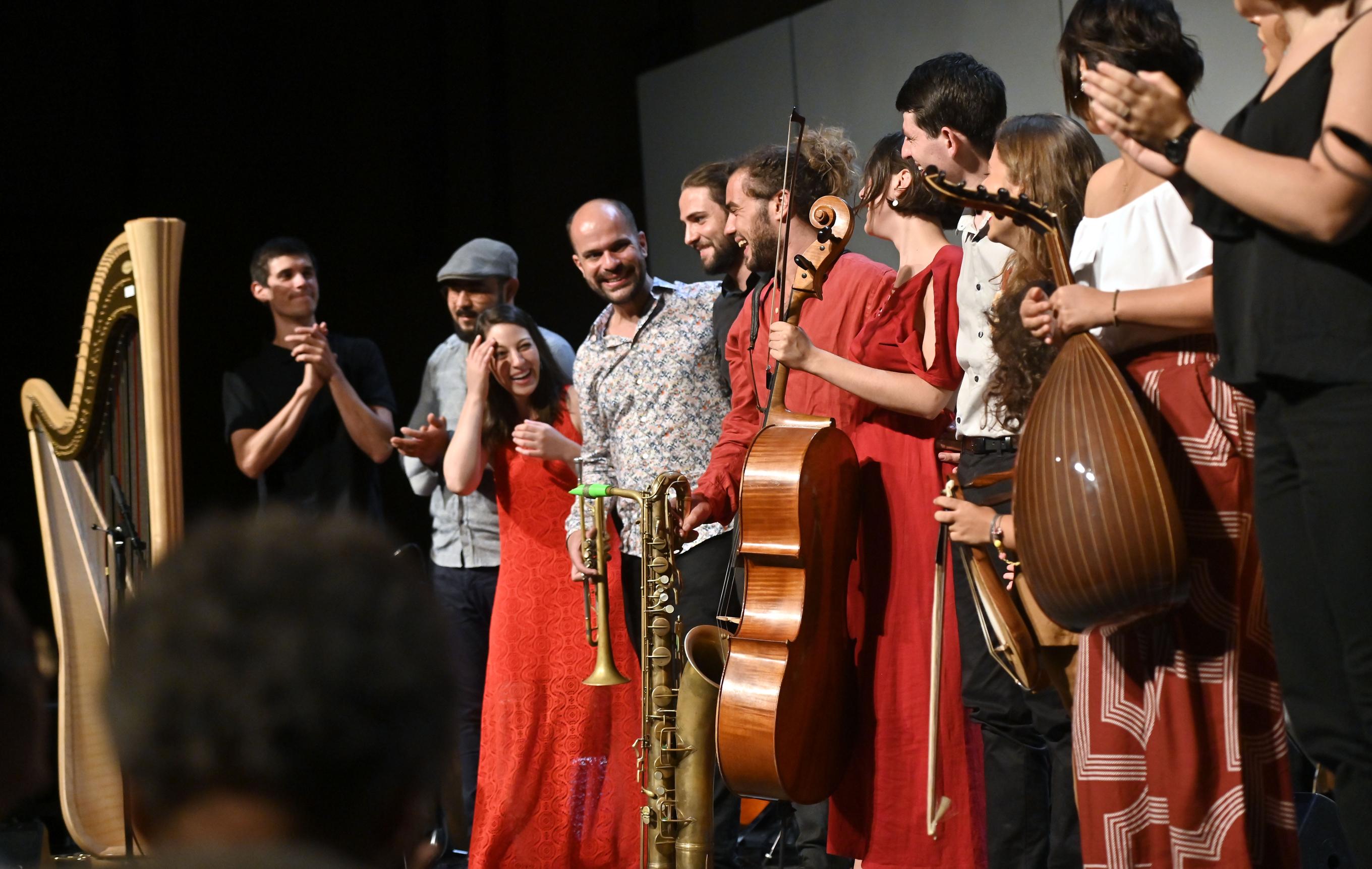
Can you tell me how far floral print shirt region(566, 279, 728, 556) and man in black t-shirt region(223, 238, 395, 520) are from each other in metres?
0.89

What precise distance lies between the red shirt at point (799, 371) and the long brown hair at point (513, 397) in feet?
2.57

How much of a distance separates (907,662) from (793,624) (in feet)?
0.90

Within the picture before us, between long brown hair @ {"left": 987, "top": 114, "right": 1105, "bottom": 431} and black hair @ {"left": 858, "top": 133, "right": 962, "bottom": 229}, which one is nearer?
long brown hair @ {"left": 987, "top": 114, "right": 1105, "bottom": 431}

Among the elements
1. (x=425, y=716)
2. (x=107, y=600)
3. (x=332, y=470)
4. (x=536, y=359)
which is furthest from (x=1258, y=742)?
(x=332, y=470)

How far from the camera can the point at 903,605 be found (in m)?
2.60

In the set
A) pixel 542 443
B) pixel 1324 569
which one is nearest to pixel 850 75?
pixel 542 443

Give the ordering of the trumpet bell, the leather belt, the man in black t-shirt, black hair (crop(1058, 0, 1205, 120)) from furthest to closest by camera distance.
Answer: the man in black t-shirt, the trumpet bell, the leather belt, black hair (crop(1058, 0, 1205, 120))

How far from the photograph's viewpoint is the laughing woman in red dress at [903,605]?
256 cm

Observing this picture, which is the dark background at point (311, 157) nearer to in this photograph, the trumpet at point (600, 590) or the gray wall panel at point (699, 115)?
the gray wall panel at point (699, 115)

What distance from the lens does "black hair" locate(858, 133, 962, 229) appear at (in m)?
2.82

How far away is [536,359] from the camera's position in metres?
3.76

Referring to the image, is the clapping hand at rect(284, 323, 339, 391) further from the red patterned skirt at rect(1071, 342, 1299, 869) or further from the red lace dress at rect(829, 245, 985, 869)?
the red patterned skirt at rect(1071, 342, 1299, 869)

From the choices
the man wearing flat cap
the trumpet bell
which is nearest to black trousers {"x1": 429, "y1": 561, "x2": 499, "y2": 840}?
the man wearing flat cap

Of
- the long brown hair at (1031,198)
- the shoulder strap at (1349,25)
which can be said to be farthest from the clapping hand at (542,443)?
the shoulder strap at (1349,25)
